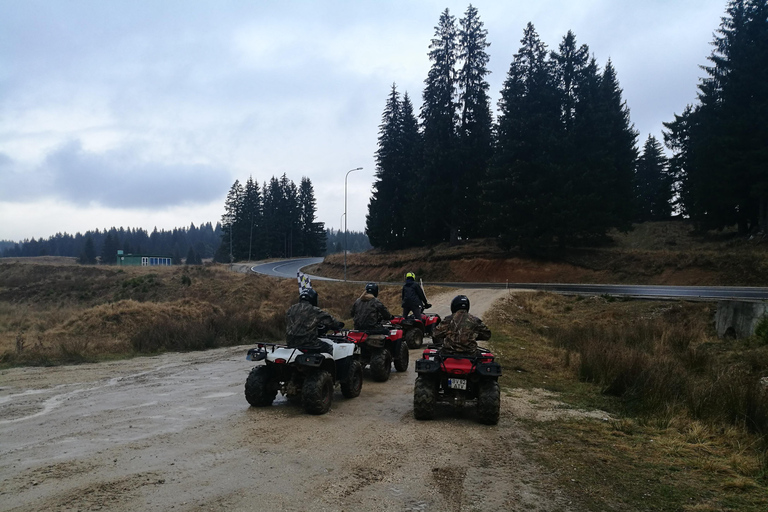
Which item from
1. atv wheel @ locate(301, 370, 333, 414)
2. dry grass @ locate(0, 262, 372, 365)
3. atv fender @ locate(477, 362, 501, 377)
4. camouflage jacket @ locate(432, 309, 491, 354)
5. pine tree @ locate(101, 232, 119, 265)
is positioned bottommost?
dry grass @ locate(0, 262, 372, 365)

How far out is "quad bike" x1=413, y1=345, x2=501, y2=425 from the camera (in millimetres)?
7527

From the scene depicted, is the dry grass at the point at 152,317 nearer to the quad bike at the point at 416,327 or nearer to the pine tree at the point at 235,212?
the quad bike at the point at 416,327

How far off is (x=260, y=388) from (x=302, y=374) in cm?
77

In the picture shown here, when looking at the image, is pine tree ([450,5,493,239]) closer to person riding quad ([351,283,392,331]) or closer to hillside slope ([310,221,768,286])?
hillside slope ([310,221,768,286])

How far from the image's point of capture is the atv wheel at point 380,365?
35.5ft

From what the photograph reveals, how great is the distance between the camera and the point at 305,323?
8531 mm

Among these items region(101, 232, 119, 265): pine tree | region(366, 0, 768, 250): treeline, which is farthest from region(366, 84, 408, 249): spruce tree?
region(101, 232, 119, 265): pine tree

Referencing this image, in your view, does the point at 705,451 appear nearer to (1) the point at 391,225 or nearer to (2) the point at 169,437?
(2) the point at 169,437

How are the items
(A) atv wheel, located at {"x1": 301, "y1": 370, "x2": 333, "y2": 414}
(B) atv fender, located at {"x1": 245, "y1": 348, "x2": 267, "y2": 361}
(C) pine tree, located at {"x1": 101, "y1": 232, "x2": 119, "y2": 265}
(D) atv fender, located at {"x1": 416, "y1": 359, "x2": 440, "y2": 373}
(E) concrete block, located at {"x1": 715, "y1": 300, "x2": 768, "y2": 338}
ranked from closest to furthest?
(D) atv fender, located at {"x1": 416, "y1": 359, "x2": 440, "y2": 373} < (A) atv wheel, located at {"x1": 301, "y1": 370, "x2": 333, "y2": 414} < (B) atv fender, located at {"x1": 245, "y1": 348, "x2": 267, "y2": 361} < (E) concrete block, located at {"x1": 715, "y1": 300, "x2": 768, "y2": 338} < (C) pine tree, located at {"x1": 101, "y1": 232, "x2": 119, "y2": 265}

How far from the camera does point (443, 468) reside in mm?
5891

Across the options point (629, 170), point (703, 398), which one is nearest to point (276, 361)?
point (703, 398)

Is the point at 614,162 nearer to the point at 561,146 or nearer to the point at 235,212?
the point at 561,146

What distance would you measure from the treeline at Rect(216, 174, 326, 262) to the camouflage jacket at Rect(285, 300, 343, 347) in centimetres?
9131

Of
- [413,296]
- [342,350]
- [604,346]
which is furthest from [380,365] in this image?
[604,346]
